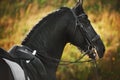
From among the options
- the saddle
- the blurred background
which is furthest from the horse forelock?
the blurred background

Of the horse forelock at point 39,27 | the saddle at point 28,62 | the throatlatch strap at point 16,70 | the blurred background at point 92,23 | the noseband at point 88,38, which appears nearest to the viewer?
the throatlatch strap at point 16,70

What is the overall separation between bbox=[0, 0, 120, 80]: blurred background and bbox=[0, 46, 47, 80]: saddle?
4.29 m

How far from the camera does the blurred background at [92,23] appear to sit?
25.3ft

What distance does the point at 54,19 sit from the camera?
146 inches

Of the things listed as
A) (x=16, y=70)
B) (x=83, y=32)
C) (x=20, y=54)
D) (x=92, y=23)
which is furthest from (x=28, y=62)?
(x=92, y=23)

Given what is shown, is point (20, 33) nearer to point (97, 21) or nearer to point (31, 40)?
point (97, 21)

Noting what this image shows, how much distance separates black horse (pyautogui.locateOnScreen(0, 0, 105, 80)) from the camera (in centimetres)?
335

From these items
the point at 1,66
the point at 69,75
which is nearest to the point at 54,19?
the point at 1,66

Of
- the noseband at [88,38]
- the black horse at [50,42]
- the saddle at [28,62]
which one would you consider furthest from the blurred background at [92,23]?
the saddle at [28,62]

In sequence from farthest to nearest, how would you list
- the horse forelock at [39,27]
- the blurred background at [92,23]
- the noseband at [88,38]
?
1. the blurred background at [92,23]
2. the noseband at [88,38]
3. the horse forelock at [39,27]

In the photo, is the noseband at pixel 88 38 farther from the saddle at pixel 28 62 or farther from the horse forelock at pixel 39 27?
the saddle at pixel 28 62

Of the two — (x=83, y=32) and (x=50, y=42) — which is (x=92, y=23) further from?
(x=50, y=42)

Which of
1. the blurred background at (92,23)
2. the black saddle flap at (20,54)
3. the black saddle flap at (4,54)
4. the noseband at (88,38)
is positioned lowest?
the blurred background at (92,23)

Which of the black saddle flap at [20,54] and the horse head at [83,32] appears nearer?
the black saddle flap at [20,54]
